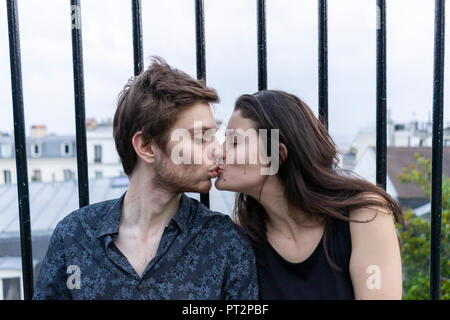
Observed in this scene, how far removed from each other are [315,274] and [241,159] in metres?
0.55

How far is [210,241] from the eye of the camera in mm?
1517

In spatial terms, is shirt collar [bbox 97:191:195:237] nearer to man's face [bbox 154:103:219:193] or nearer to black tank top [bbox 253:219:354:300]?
man's face [bbox 154:103:219:193]

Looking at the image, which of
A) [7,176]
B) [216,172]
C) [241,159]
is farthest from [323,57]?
[7,176]

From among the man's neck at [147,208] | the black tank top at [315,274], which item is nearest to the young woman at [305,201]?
the black tank top at [315,274]

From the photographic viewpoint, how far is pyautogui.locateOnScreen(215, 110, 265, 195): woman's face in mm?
1630

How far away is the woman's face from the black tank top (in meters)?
0.34

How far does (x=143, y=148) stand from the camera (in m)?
1.52

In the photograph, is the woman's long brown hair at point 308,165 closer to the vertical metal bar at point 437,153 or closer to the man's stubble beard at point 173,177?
the vertical metal bar at point 437,153

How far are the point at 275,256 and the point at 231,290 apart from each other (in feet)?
0.96

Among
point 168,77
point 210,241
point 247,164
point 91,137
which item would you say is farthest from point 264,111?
point 91,137

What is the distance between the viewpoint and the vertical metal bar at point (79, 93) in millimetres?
1491

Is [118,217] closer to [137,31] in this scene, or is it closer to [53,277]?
[53,277]

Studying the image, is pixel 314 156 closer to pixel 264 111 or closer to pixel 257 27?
pixel 264 111

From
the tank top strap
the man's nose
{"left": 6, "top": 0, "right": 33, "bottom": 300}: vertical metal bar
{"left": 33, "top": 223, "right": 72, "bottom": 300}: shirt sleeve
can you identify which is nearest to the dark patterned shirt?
{"left": 33, "top": 223, "right": 72, "bottom": 300}: shirt sleeve
